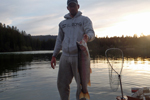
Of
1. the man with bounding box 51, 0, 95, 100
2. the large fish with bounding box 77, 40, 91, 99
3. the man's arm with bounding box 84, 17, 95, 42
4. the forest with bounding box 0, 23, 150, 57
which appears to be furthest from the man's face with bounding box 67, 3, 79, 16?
the forest with bounding box 0, 23, 150, 57

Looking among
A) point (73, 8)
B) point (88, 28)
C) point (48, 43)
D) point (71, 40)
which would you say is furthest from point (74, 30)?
point (48, 43)

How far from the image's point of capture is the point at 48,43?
184m

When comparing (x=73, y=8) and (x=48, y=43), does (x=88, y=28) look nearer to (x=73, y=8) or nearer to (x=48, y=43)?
(x=73, y=8)

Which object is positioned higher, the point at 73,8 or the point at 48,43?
the point at 48,43

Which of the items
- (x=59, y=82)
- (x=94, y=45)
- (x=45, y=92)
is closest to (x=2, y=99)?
(x=45, y=92)

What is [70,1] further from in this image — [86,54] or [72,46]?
[86,54]

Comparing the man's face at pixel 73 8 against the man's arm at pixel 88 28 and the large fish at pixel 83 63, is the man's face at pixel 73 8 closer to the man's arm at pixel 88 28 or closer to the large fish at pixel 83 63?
the man's arm at pixel 88 28

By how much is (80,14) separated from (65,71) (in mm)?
1522

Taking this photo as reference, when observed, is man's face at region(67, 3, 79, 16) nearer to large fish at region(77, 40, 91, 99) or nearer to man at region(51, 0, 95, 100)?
man at region(51, 0, 95, 100)

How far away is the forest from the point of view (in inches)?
4336

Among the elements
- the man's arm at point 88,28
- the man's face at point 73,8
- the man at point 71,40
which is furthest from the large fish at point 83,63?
the man's face at point 73,8

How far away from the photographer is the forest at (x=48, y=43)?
110 metres

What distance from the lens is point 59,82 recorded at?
4.02 metres

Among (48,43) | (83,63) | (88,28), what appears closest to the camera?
(83,63)
